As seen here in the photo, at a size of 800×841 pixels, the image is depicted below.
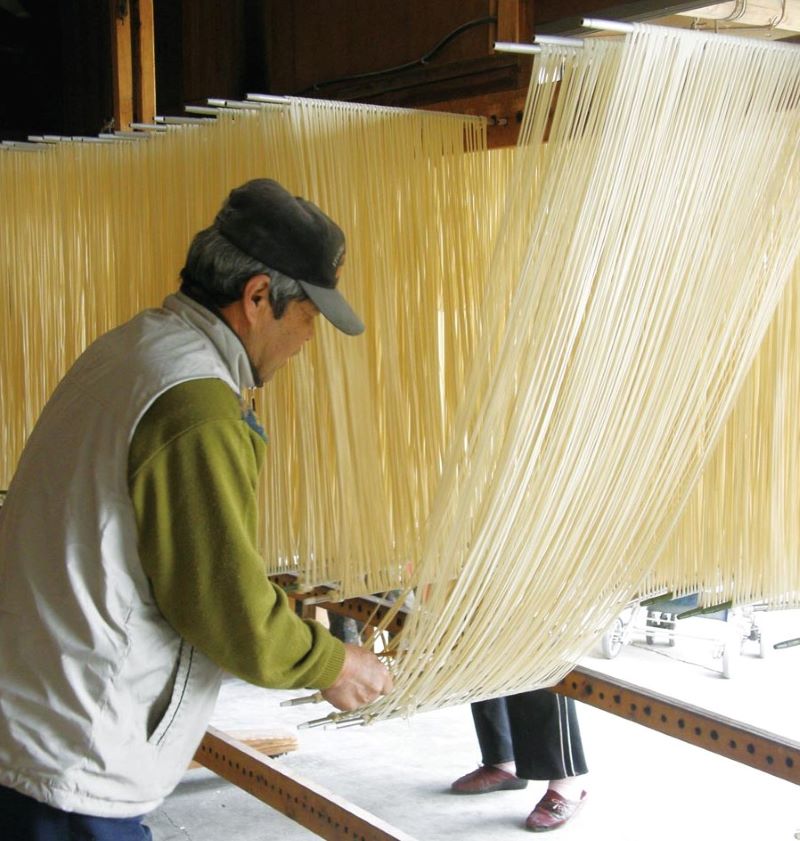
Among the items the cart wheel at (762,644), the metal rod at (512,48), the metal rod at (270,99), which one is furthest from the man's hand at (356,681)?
the cart wheel at (762,644)

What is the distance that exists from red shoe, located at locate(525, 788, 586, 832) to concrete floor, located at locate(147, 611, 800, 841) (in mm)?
33

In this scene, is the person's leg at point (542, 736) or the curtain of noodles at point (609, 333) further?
the person's leg at point (542, 736)

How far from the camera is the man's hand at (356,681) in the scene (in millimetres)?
1499

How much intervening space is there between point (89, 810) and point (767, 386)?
1.12 m

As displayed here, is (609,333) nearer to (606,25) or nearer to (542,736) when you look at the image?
(606,25)

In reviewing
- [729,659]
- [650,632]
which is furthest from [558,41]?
[650,632]

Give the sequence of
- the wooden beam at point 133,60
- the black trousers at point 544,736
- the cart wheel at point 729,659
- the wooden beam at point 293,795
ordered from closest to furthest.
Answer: the wooden beam at point 293,795, the wooden beam at point 133,60, the black trousers at point 544,736, the cart wheel at point 729,659

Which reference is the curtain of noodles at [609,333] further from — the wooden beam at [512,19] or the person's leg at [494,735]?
the person's leg at [494,735]

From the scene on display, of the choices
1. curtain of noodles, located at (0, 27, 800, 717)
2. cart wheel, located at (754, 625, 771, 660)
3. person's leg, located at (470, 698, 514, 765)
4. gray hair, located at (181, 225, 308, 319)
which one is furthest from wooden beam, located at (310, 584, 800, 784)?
cart wheel, located at (754, 625, 771, 660)

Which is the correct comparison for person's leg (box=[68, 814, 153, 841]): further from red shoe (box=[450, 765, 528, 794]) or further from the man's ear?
red shoe (box=[450, 765, 528, 794])

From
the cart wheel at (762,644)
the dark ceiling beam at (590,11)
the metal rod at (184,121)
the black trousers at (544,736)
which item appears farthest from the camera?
the cart wheel at (762,644)

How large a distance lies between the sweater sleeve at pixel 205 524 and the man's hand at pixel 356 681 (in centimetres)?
17

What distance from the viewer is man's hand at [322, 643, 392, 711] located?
59.0 inches

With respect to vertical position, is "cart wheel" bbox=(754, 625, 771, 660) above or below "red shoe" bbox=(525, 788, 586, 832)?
below
